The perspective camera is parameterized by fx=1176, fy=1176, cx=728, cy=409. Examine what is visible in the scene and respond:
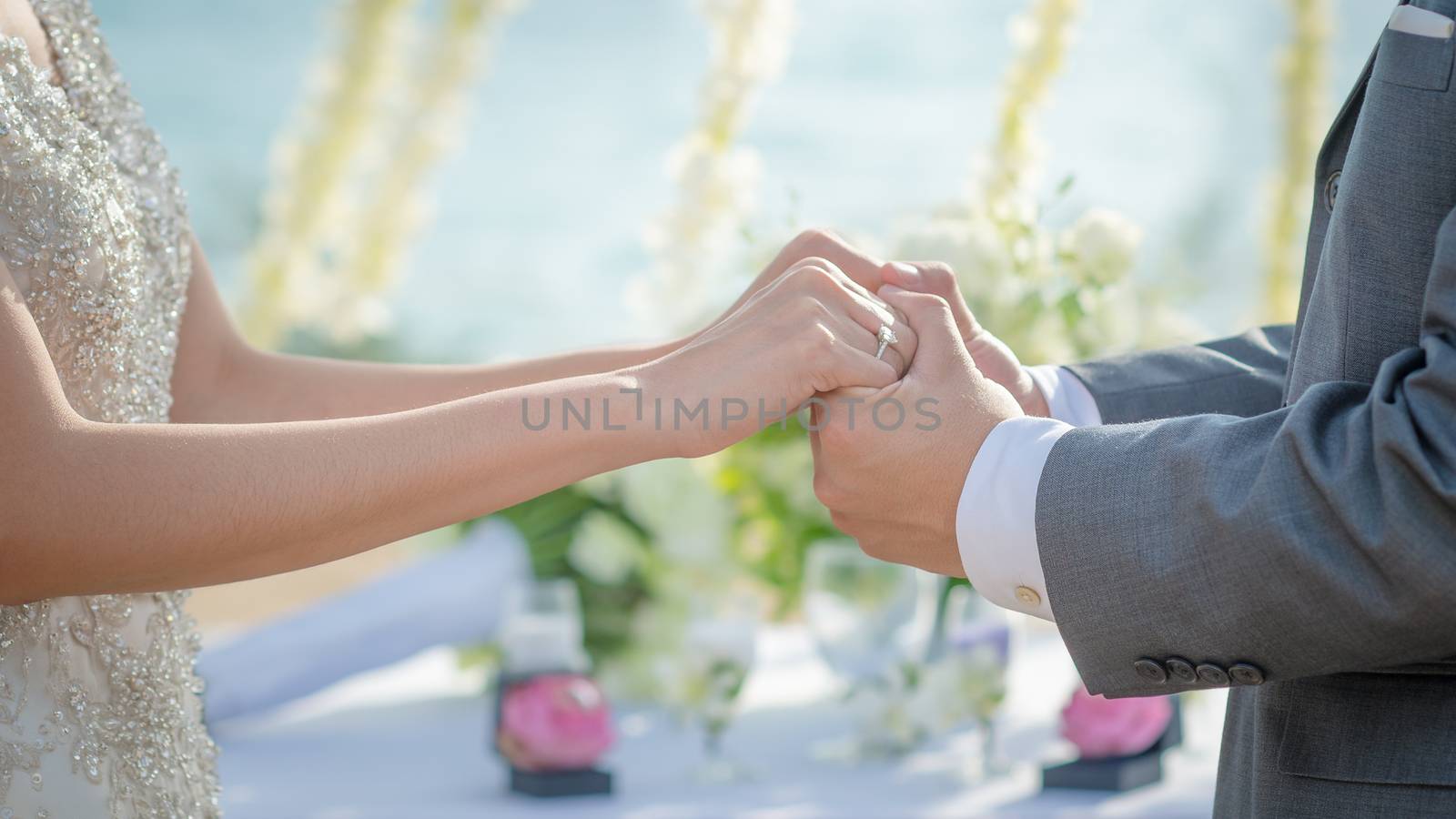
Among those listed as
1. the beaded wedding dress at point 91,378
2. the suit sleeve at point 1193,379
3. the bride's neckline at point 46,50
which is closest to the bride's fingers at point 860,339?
the suit sleeve at point 1193,379

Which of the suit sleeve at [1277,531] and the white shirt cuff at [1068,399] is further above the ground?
the white shirt cuff at [1068,399]

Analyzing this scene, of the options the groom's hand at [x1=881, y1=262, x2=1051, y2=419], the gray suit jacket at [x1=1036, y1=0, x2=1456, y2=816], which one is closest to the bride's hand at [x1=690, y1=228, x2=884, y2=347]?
the groom's hand at [x1=881, y1=262, x2=1051, y2=419]

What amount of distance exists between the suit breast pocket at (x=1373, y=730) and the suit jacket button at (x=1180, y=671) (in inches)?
4.5

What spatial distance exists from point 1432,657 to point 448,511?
2.59 ft

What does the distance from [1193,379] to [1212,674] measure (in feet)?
1.72

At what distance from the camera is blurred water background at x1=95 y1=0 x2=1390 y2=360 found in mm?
6902

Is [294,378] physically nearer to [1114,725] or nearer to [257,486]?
[257,486]

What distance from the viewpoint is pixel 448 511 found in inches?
40.4

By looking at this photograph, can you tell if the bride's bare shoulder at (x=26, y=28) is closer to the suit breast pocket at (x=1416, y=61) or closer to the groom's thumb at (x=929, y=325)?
the groom's thumb at (x=929, y=325)

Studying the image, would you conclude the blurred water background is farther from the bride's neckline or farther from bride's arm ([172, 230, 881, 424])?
the bride's neckline

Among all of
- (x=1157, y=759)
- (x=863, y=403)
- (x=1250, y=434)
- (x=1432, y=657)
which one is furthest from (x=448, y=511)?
(x=1157, y=759)

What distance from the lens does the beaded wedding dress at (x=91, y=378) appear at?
106cm

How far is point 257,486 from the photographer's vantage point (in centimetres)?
96

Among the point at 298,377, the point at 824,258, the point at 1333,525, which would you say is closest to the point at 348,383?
the point at 298,377
